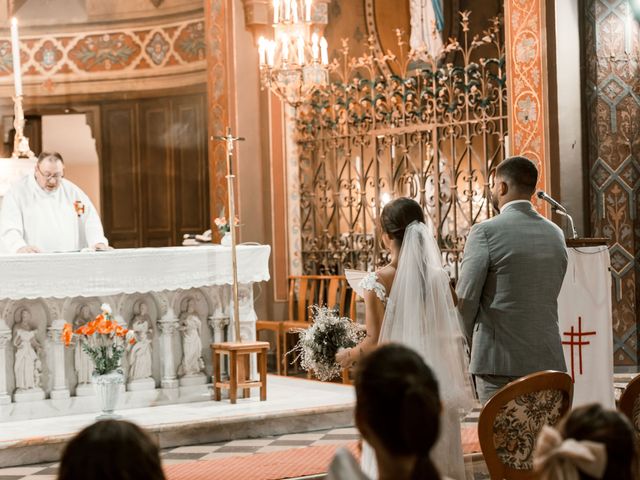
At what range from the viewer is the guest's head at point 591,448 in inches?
85.5

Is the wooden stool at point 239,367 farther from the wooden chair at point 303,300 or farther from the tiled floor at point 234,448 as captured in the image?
the wooden chair at point 303,300

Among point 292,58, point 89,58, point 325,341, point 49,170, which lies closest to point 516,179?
point 325,341

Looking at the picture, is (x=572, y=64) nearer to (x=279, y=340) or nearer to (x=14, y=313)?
(x=279, y=340)

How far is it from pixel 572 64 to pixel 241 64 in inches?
146

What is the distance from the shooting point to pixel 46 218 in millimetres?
8203

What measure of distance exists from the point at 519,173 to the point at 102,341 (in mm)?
3760

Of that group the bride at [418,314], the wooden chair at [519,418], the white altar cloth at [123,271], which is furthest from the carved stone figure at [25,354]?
the wooden chair at [519,418]

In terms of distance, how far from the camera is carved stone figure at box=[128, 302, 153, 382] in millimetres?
7941

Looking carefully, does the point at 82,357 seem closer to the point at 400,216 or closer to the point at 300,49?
the point at 300,49

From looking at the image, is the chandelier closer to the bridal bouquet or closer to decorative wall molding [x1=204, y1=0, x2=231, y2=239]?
decorative wall molding [x1=204, y1=0, x2=231, y2=239]

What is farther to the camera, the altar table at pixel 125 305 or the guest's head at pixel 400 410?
the altar table at pixel 125 305

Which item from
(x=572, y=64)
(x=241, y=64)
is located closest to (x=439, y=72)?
(x=572, y=64)

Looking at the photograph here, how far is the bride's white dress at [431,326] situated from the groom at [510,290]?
0.13 metres

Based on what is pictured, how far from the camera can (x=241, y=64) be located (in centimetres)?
1090
